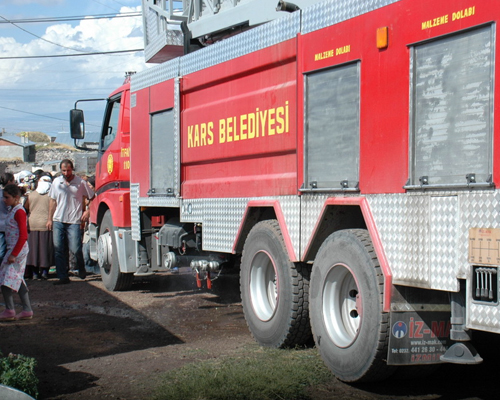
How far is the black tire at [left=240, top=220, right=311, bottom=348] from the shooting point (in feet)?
20.7

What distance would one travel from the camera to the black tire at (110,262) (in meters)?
10.5

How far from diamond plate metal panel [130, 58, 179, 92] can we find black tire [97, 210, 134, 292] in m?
2.16

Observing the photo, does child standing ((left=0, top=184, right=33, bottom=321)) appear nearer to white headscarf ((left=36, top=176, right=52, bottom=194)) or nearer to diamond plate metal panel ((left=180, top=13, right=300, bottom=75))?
diamond plate metal panel ((left=180, top=13, right=300, bottom=75))

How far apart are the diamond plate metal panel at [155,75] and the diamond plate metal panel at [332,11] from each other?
280cm

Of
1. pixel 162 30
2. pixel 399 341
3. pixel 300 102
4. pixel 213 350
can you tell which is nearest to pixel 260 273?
pixel 213 350

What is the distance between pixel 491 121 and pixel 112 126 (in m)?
7.73

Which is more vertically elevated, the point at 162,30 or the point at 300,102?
the point at 162,30

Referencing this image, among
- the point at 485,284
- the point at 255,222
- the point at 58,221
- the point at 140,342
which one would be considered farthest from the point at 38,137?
the point at 485,284

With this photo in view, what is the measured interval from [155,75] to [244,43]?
2350 millimetres

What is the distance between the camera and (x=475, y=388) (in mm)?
5367

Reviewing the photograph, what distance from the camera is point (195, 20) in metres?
8.91

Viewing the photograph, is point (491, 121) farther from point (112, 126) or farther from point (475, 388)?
point (112, 126)

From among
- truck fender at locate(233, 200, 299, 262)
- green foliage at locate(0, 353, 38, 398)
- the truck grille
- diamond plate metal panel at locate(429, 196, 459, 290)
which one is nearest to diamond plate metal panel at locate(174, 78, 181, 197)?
truck fender at locate(233, 200, 299, 262)

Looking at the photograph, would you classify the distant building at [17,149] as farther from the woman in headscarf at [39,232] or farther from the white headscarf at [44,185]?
the woman in headscarf at [39,232]
